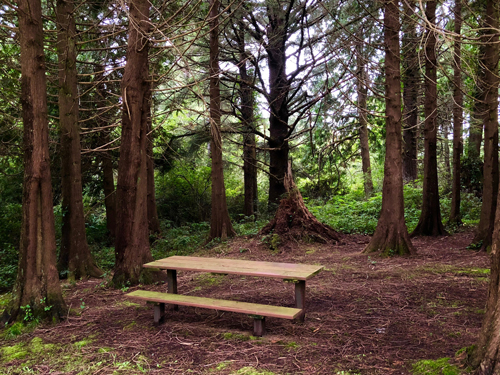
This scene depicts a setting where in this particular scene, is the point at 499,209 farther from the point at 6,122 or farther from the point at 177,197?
the point at 177,197

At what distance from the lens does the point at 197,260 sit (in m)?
5.29

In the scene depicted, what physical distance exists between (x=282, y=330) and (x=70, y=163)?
616 centimetres

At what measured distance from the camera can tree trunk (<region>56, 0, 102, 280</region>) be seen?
8.00m

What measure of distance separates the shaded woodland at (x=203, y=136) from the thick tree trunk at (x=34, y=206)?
2cm

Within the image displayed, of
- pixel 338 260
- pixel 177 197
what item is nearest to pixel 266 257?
pixel 338 260

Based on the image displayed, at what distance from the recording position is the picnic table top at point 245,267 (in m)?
4.20

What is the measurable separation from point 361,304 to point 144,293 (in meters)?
2.93

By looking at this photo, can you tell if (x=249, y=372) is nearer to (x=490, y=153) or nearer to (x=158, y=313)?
(x=158, y=313)

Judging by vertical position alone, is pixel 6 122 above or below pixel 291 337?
above

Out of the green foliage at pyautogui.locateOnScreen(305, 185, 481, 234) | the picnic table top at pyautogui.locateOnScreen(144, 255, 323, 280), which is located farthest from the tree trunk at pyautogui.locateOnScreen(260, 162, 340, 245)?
the picnic table top at pyautogui.locateOnScreen(144, 255, 323, 280)

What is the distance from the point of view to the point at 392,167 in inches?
326

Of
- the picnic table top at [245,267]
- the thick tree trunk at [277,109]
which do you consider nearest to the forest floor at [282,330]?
the picnic table top at [245,267]

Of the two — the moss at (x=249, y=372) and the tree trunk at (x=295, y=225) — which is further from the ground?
the tree trunk at (x=295, y=225)

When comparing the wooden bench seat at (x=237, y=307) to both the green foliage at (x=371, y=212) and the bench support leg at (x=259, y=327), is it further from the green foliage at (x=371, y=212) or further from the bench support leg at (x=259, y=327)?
the green foliage at (x=371, y=212)
